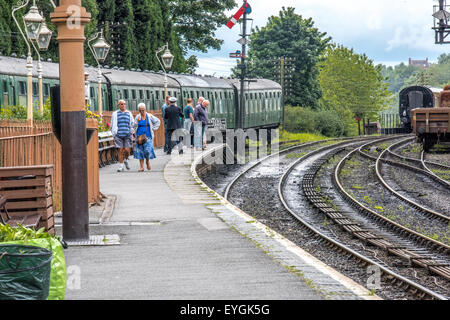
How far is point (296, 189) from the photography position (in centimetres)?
2288

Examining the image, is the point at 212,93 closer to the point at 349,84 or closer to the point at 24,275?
the point at 24,275

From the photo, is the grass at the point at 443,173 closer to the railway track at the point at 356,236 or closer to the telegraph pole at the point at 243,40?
the railway track at the point at 356,236

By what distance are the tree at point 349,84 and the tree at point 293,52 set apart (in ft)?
18.8

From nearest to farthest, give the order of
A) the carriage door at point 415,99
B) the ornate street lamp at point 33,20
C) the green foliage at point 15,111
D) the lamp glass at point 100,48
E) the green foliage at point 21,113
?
the green foliage at point 21,113, the ornate street lamp at point 33,20, the green foliage at point 15,111, the lamp glass at point 100,48, the carriage door at point 415,99

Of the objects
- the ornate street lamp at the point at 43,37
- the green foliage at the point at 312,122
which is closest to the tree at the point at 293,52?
the green foliage at the point at 312,122

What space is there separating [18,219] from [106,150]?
14574mm

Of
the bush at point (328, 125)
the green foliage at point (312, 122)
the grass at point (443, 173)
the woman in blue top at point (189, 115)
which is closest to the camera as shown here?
the grass at point (443, 173)

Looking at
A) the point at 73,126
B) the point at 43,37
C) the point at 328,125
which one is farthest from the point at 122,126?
the point at 328,125

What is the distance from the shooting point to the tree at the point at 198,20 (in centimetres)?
7212

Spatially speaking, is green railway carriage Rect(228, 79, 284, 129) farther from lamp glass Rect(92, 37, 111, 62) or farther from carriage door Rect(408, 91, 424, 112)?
lamp glass Rect(92, 37, 111, 62)

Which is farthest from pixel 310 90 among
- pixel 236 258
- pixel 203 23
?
pixel 236 258
